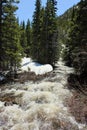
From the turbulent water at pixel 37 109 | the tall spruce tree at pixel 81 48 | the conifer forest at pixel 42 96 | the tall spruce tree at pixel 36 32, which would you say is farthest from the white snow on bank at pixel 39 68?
the turbulent water at pixel 37 109

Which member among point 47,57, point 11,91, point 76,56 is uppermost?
point 76,56

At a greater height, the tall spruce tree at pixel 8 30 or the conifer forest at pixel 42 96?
the tall spruce tree at pixel 8 30

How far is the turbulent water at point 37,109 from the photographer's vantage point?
1405 cm

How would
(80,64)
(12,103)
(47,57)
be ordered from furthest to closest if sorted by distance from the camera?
(47,57), (80,64), (12,103)

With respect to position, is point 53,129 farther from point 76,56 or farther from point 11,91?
point 76,56

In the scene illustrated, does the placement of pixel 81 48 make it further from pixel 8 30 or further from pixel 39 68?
pixel 39 68

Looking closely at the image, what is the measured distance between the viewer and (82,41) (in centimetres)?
2638

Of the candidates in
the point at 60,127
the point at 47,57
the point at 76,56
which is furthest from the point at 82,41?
the point at 47,57

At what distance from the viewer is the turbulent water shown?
14047 mm

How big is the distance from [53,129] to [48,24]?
38.4 metres

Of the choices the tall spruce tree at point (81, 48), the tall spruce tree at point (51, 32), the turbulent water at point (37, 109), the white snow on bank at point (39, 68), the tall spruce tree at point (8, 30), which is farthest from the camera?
the tall spruce tree at point (51, 32)

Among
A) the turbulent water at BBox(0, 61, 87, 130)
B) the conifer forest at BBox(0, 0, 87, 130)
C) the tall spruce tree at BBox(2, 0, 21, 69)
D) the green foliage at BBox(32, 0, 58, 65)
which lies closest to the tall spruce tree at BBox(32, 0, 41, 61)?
the green foliage at BBox(32, 0, 58, 65)

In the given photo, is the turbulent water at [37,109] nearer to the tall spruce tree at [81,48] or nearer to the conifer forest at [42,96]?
the conifer forest at [42,96]

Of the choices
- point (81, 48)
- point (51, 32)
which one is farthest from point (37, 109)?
point (51, 32)
